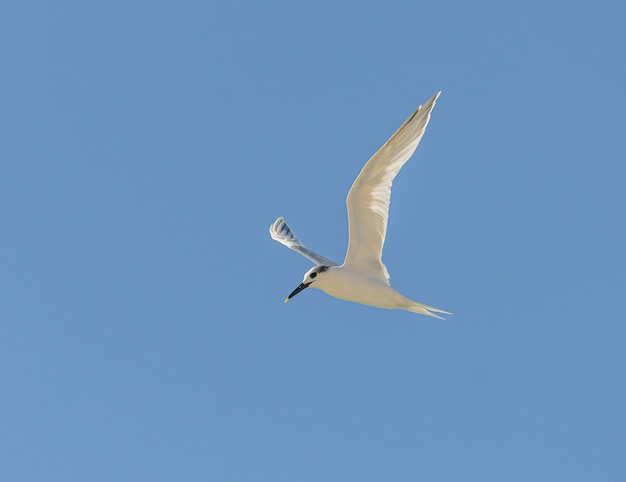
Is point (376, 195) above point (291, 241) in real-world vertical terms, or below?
below

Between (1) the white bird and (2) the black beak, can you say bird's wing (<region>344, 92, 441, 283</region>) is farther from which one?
(2) the black beak

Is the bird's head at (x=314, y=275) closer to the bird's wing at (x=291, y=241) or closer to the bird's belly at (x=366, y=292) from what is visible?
the bird's belly at (x=366, y=292)

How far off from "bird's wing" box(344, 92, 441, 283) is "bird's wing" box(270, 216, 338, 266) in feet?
3.94

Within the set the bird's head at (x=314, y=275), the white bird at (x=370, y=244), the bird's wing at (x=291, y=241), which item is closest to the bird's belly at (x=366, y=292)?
the white bird at (x=370, y=244)

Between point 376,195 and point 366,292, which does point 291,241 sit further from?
point 376,195

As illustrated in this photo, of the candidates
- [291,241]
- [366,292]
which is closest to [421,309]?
[366,292]

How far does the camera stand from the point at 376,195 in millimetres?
15750

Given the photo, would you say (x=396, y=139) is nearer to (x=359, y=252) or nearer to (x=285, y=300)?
(x=359, y=252)

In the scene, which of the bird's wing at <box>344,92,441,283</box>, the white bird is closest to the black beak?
the white bird

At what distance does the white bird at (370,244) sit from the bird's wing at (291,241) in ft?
3.40

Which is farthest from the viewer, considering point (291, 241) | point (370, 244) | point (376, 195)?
point (291, 241)

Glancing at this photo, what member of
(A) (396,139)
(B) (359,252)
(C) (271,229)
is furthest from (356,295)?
(C) (271,229)

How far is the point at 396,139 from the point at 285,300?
337cm

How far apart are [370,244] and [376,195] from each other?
2.89 feet
